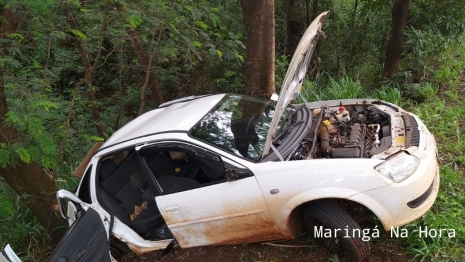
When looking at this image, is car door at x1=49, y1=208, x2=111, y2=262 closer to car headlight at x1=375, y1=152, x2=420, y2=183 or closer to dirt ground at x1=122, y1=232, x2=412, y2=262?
dirt ground at x1=122, y1=232, x2=412, y2=262

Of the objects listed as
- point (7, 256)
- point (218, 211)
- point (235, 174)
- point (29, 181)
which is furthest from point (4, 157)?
point (235, 174)

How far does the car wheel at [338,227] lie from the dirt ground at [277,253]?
20 cm

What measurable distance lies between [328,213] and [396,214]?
50cm

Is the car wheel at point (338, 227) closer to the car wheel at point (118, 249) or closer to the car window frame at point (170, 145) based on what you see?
the car window frame at point (170, 145)

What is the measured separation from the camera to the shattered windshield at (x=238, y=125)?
3.26 m

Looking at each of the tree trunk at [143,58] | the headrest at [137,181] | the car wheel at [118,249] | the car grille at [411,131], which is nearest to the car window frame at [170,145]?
the headrest at [137,181]

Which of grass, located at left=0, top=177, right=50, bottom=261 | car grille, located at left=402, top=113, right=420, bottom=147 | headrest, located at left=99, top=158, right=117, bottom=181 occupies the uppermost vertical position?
car grille, located at left=402, top=113, right=420, bottom=147

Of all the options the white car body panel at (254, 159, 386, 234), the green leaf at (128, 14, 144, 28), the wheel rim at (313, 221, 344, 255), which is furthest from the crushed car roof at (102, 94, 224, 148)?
the wheel rim at (313, 221, 344, 255)

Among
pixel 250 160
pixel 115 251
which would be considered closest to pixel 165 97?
pixel 115 251

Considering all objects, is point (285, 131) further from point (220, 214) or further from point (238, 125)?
point (220, 214)

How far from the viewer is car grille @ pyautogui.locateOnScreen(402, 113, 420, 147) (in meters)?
3.20

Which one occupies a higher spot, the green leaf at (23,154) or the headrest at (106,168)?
the green leaf at (23,154)

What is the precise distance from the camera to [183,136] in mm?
3266

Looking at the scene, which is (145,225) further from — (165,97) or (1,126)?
(165,97)
